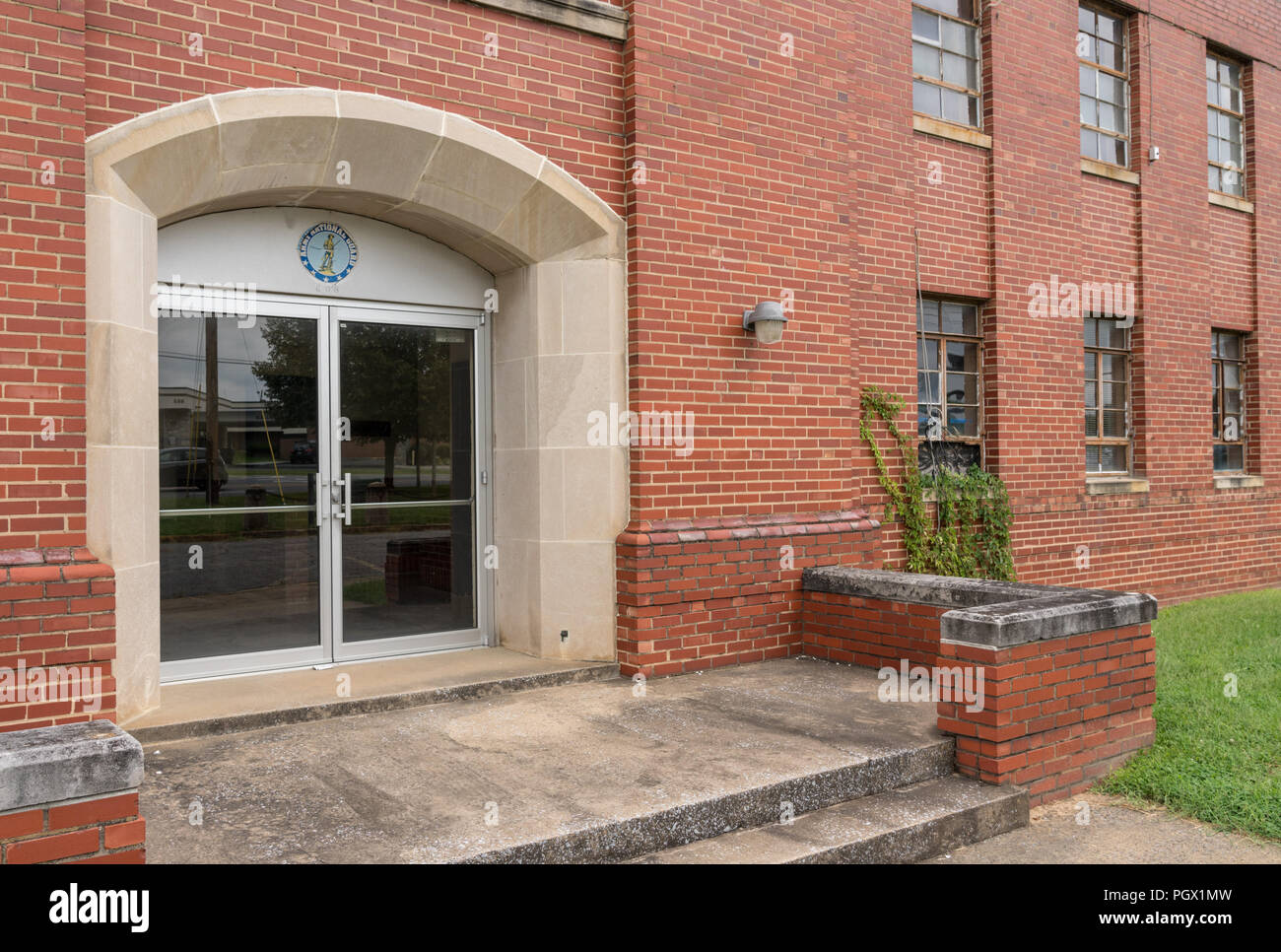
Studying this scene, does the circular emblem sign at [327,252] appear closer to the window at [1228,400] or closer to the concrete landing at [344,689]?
the concrete landing at [344,689]

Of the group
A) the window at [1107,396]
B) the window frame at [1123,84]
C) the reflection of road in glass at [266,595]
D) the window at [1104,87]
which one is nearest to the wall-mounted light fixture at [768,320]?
the reflection of road in glass at [266,595]

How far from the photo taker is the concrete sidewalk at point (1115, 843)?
438 cm

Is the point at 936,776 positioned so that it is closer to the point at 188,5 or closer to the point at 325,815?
the point at 325,815

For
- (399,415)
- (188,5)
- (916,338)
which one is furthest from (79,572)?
(916,338)

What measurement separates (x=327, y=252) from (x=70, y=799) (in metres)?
→ 4.26

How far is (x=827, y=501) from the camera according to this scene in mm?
7512

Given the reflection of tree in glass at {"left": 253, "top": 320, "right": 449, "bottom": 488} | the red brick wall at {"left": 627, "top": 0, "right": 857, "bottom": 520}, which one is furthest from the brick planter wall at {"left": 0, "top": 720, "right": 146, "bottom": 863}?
the red brick wall at {"left": 627, "top": 0, "right": 857, "bottom": 520}

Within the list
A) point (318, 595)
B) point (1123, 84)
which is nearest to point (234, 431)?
point (318, 595)

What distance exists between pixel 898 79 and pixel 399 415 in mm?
5231

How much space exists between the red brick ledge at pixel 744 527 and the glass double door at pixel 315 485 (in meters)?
1.27

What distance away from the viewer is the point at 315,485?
6.32 metres

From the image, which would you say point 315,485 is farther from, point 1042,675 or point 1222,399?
point 1222,399

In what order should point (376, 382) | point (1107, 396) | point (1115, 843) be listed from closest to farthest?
point (1115, 843) → point (376, 382) → point (1107, 396)

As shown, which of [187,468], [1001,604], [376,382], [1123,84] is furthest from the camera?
[1123,84]
